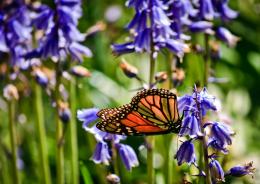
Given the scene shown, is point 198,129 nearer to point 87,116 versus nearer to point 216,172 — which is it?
point 216,172

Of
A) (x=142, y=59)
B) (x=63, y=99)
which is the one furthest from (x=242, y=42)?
(x=63, y=99)

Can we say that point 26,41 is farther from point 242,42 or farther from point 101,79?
point 242,42

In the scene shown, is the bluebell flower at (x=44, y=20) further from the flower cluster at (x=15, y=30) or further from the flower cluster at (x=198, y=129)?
the flower cluster at (x=198, y=129)

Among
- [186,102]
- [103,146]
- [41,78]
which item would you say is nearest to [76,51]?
[41,78]

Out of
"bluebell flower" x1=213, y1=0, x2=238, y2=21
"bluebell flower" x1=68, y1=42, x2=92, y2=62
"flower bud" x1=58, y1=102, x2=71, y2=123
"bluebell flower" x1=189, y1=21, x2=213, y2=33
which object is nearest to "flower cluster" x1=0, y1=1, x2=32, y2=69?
"bluebell flower" x1=68, y1=42, x2=92, y2=62

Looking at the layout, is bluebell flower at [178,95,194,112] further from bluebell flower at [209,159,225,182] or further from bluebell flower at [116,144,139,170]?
bluebell flower at [116,144,139,170]

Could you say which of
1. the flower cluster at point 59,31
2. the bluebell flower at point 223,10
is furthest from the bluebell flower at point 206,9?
the flower cluster at point 59,31
